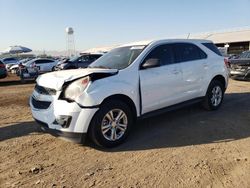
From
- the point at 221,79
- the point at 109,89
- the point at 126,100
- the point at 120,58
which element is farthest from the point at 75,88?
the point at 221,79

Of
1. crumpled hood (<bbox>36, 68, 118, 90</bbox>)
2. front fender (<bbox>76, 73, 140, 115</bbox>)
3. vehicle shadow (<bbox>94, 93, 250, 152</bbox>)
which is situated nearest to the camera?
front fender (<bbox>76, 73, 140, 115</bbox>)

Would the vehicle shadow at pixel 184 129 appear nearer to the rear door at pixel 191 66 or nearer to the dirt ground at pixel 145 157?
the dirt ground at pixel 145 157

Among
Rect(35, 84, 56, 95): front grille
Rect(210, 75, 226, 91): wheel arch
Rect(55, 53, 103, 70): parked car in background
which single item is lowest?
Rect(55, 53, 103, 70): parked car in background

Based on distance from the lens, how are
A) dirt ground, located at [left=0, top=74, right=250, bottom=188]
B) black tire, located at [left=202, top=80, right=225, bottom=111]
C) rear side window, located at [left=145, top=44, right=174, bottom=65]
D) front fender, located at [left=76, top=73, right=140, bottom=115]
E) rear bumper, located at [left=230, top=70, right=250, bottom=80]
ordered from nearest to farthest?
dirt ground, located at [left=0, top=74, right=250, bottom=188] → front fender, located at [left=76, top=73, right=140, bottom=115] → rear side window, located at [left=145, top=44, right=174, bottom=65] → black tire, located at [left=202, top=80, right=225, bottom=111] → rear bumper, located at [left=230, top=70, right=250, bottom=80]

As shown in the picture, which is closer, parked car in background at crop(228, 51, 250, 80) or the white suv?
the white suv

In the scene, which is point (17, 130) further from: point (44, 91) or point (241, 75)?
point (241, 75)

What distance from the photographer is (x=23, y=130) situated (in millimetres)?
6234

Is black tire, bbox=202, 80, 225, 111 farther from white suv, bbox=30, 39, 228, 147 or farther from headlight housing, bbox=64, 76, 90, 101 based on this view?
headlight housing, bbox=64, 76, 90, 101

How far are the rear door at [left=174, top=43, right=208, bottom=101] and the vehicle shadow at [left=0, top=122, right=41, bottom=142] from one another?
3.23 metres

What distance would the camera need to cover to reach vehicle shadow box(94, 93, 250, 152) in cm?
525

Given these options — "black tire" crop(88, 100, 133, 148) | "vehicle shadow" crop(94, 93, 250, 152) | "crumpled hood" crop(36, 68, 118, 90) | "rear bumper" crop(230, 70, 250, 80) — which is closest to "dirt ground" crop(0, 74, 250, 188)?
"vehicle shadow" crop(94, 93, 250, 152)

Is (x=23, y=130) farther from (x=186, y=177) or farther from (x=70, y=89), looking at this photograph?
(x=186, y=177)

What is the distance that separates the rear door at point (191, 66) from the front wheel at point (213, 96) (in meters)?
0.41

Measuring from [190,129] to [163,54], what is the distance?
5.20 ft
